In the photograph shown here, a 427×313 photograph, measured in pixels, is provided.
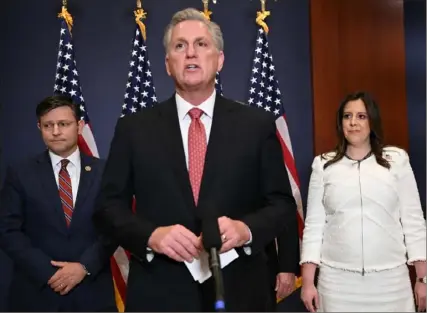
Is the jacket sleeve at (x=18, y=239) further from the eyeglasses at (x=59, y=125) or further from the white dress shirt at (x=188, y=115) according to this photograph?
the white dress shirt at (x=188, y=115)

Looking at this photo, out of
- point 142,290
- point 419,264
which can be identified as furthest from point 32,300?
point 419,264

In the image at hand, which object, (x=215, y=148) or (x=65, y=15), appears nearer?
(x=215, y=148)

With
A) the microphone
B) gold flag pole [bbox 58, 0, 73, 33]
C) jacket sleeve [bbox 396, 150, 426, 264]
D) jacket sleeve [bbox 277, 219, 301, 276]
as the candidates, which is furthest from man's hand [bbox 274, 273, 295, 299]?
gold flag pole [bbox 58, 0, 73, 33]

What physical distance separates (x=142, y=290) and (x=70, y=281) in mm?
884

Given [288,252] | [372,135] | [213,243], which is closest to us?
[213,243]

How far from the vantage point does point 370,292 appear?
97.7 inches

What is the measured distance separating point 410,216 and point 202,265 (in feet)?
4.48

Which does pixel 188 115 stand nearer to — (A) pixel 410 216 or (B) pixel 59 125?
(B) pixel 59 125

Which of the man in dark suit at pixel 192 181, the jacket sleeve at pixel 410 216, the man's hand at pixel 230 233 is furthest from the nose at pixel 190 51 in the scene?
the jacket sleeve at pixel 410 216

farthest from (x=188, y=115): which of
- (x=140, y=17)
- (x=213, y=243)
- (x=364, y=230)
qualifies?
(x=140, y=17)

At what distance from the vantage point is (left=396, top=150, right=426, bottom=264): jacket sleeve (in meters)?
2.51

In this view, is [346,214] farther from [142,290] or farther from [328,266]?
[142,290]

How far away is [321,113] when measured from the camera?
4117mm

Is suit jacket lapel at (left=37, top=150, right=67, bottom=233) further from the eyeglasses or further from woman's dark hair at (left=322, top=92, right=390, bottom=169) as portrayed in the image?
woman's dark hair at (left=322, top=92, right=390, bottom=169)
